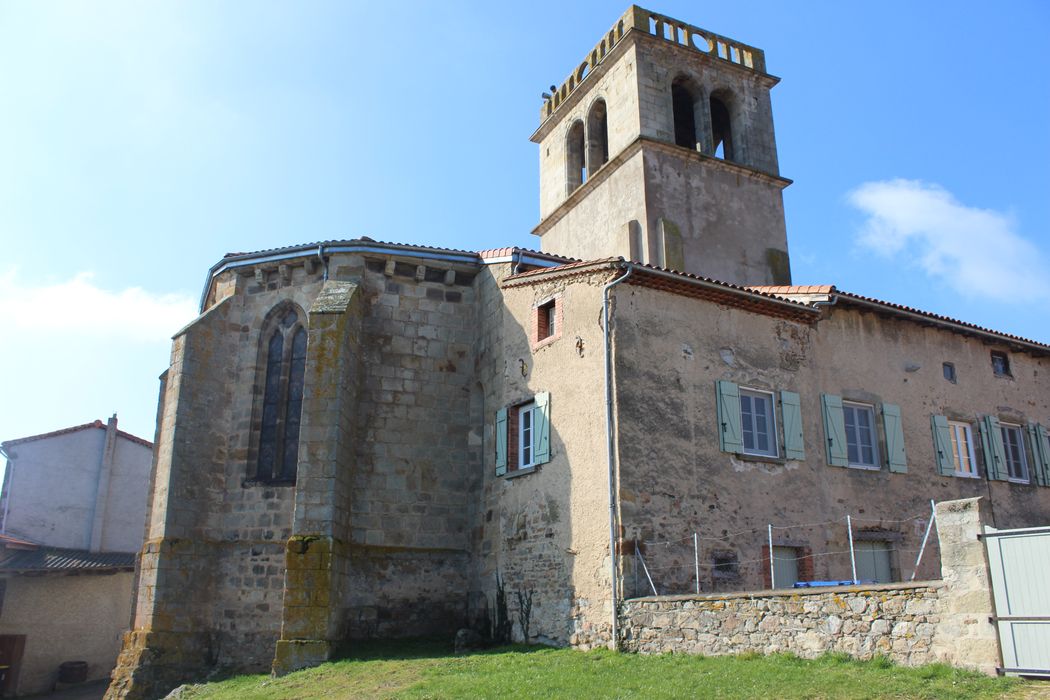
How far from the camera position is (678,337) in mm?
15086

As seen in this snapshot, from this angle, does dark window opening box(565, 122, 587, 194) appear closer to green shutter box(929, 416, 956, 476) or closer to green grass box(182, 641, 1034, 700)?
green shutter box(929, 416, 956, 476)

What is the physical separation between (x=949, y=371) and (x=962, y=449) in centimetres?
160

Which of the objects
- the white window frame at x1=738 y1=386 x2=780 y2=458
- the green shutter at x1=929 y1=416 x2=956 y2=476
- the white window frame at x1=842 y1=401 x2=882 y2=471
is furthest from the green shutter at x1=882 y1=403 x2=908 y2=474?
the white window frame at x1=738 y1=386 x2=780 y2=458

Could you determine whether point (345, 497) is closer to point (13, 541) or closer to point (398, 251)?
point (398, 251)

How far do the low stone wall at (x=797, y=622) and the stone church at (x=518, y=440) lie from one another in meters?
1.03

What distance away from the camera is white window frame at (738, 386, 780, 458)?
1519cm

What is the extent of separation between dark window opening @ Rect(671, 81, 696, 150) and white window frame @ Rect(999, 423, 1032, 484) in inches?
451

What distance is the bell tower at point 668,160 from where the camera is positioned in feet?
74.1

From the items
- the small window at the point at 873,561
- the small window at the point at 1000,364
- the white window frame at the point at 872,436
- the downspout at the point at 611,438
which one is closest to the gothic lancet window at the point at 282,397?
the downspout at the point at 611,438

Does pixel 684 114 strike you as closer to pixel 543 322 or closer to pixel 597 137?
pixel 597 137

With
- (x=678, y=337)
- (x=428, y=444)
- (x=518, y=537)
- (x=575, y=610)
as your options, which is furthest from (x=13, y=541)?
(x=678, y=337)

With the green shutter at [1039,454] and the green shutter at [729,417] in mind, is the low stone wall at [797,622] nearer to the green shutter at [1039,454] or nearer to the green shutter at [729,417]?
the green shutter at [729,417]

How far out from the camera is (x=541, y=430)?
1554cm

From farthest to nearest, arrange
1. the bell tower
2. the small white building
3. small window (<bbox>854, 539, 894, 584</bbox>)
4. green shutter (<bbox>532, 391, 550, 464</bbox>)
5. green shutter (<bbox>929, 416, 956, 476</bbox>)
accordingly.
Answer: the small white building
the bell tower
green shutter (<bbox>929, 416, 956, 476</bbox>)
small window (<bbox>854, 539, 894, 584</bbox>)
green shutter (<bbox>532, 391, 550, 464</bbox>)
